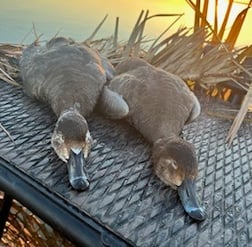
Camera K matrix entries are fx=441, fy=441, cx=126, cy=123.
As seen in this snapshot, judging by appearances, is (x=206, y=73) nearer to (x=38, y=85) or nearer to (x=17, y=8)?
(x=38, y=85)

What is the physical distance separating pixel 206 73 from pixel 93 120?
572mm

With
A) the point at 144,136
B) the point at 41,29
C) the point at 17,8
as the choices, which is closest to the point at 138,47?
the point at 144,136

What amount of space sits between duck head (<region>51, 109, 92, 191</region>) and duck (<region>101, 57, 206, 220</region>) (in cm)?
13

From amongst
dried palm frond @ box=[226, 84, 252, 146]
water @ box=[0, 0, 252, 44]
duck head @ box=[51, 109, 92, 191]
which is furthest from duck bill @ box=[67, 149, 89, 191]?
water @ box=[0, 0, 252, 44]

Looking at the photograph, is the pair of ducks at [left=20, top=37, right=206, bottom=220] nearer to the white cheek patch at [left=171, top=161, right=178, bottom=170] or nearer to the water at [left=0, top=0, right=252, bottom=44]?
the white cheek patch at [left=171, top=161, right=178, bottom=170]

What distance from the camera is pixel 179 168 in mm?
698

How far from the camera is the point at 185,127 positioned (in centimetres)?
98

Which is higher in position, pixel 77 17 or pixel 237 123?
pixel 237 123

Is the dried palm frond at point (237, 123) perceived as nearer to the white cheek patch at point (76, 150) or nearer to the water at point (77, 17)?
the white cheek patch at point (76, 150)

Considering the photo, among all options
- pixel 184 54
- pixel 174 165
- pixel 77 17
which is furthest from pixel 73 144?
pixel 77 17

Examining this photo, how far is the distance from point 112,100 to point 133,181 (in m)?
0.25

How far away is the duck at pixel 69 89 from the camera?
2.30ft

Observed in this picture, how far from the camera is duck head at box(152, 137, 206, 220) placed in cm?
65

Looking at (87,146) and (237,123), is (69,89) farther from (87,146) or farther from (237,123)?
(237,123)
